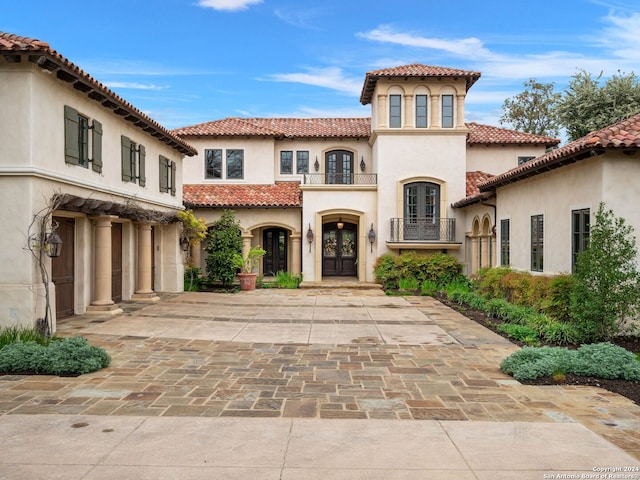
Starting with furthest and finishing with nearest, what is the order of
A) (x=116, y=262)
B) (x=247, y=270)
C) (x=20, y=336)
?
(x=247, y=270) < (x=116, y=262) < (x=20, y=336)

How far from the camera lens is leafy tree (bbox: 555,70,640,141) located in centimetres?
2384

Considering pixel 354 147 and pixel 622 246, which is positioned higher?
pixel 354 147

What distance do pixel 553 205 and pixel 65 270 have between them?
13049 millimetres

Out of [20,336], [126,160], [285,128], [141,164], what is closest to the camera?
[20,336]

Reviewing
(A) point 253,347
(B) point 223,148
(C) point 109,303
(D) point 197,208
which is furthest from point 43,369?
(B) point 223,148

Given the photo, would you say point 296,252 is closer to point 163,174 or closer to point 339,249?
point 339,249

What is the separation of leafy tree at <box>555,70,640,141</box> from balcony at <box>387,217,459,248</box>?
28.6ft

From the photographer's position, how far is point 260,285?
22.4 m

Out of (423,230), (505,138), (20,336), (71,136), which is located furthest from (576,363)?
(505,138)

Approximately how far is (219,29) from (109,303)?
12579 millimetres

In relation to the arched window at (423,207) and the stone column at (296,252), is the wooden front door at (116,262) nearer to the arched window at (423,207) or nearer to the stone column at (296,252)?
the stone column at (296,252)

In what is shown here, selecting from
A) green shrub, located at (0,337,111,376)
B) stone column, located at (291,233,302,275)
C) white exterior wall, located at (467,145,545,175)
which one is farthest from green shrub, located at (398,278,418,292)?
green shrub, located at (0,337,111,376)

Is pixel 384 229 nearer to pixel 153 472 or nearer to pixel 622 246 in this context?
pixel 622 246

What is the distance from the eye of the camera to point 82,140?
12742 mm
